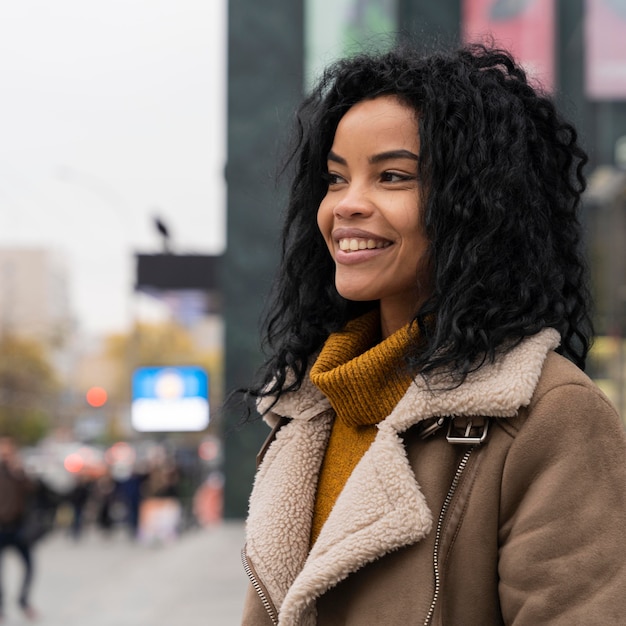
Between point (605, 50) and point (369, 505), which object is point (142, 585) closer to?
point (605, 50)

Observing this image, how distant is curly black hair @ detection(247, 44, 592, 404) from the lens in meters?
1.88

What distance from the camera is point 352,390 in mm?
2012

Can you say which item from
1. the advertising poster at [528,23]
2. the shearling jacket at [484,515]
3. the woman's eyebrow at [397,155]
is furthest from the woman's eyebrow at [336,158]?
the advertising poster at [528,23]

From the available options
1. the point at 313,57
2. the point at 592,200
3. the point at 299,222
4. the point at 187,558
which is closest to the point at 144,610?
the point at 187,558

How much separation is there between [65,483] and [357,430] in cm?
3938

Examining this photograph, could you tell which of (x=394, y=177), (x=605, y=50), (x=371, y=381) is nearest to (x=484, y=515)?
(x=371, y=381)

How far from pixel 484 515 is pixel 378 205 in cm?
58

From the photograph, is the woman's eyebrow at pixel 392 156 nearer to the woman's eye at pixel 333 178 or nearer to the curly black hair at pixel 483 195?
the curly black hair at pixel 483 195

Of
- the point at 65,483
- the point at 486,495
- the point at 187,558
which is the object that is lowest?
the point at 65,483

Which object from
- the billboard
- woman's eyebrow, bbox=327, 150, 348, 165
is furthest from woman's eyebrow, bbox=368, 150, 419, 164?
the billboard

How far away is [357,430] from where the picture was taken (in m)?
2.11

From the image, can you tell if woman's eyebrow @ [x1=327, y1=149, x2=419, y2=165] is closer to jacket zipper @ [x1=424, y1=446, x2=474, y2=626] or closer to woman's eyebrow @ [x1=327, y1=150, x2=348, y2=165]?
woman's eyebrow @ [x1=327, y1=150, x2=348, y2=165]

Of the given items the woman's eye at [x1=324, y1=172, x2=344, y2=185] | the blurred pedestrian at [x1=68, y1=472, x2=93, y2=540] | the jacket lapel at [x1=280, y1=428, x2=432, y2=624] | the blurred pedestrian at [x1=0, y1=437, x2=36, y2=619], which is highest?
the woman's eye at [x1=324, y1=172, x2=344, y2=185]

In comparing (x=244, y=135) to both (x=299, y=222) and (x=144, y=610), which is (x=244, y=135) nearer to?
(x=144, y=610)
